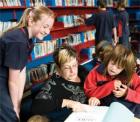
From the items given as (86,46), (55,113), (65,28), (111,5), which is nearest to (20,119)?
(55,113)

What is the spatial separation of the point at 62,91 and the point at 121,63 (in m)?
0.43

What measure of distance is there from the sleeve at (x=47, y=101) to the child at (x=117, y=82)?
0.26 metres

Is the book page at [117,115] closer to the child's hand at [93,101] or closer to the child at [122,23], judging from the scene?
the child's hand at [93,101]

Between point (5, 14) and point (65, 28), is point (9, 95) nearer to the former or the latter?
point (5, 14)

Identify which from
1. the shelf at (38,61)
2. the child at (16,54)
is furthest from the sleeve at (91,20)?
the child at (16,54)

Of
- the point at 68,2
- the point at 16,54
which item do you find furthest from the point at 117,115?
the point at 68,2

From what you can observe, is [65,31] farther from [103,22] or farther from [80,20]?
[103,22]

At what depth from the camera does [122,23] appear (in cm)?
618

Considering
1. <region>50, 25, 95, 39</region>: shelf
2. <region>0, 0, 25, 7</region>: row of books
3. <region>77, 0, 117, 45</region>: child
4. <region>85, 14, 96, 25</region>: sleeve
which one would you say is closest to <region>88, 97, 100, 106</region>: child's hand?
<region>0, 0, 25, 7</region>: row of books

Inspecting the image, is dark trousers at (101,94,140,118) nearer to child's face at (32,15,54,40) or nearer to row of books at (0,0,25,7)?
child's face at (32,15,54,40)

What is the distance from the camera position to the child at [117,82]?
1.87 m

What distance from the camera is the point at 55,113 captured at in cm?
176

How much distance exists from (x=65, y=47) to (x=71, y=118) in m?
0.62

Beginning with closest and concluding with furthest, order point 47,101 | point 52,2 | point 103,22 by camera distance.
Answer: point 47,101
point 52,2
point 103,22
